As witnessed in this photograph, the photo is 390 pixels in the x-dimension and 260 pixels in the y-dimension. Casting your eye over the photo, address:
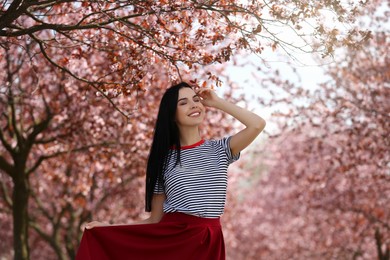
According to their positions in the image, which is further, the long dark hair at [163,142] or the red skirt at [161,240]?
the long dark hair at [163,142]

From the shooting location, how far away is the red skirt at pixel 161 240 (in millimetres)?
5305

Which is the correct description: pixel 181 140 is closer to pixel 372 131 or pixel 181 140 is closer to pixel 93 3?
pixel 93 3

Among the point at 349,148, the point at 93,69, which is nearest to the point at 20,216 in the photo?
the point at 93,69

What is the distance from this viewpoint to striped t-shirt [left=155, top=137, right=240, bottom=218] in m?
5.40

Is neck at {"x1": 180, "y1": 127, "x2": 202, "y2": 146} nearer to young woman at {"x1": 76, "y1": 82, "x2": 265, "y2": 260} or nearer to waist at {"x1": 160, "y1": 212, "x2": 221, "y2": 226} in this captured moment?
young woman at {"x1": 76, "y1": 82, "x2": 265, "y2": 260}

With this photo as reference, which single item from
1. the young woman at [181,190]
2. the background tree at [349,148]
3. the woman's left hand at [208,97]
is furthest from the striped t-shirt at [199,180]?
the background tree at [349,148]

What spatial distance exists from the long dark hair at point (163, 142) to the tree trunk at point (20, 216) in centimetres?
719

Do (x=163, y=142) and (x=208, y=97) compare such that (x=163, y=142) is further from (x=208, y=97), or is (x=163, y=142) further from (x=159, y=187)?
(x=208, y=97)

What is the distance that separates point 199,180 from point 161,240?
0.55m

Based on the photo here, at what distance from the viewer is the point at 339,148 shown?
54.3 feet

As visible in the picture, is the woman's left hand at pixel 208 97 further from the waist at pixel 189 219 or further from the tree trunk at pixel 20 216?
the tree trunk at pixel 20 216

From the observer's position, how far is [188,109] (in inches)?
229

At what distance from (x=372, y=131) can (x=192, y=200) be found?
380 inches

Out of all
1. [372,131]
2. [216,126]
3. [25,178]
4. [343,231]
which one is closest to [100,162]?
[25,178]
